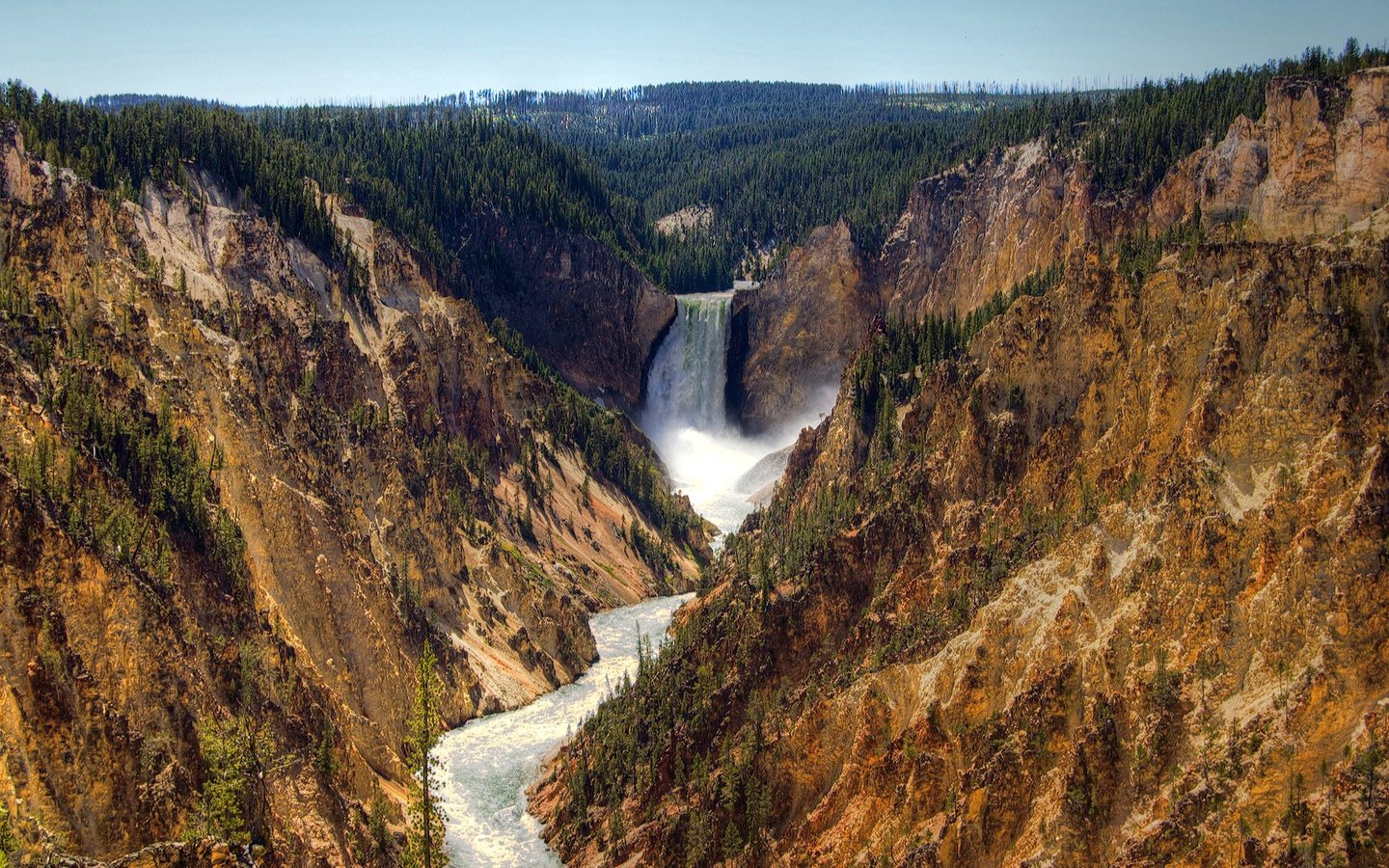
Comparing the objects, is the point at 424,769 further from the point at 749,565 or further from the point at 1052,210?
the point at 1052,210

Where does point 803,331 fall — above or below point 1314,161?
below

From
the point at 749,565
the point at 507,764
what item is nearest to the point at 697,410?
the point at 749,565

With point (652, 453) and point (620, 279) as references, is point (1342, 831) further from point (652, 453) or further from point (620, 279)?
point (620, 279)

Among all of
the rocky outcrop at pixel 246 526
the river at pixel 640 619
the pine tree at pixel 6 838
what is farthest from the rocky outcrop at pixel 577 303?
the pine tree at pixel 6 838

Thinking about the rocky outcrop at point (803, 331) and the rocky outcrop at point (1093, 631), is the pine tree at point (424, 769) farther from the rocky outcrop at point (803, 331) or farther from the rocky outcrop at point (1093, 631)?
the rocky outcrop at point (803, 331)

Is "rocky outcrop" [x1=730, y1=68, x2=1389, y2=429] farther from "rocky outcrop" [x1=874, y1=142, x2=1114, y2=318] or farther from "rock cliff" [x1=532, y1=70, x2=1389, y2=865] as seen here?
"rock cliff" [x1=532, y1=70, x2=1389, y2=865]

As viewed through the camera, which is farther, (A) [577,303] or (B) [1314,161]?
(A) [577,303]

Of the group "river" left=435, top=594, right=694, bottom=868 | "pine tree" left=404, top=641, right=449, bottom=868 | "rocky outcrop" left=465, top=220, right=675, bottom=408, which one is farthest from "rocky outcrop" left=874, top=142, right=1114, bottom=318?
"pine tree" left=404, top=641, right=449, bottom=868

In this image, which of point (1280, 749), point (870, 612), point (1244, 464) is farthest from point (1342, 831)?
point (870, 612)
